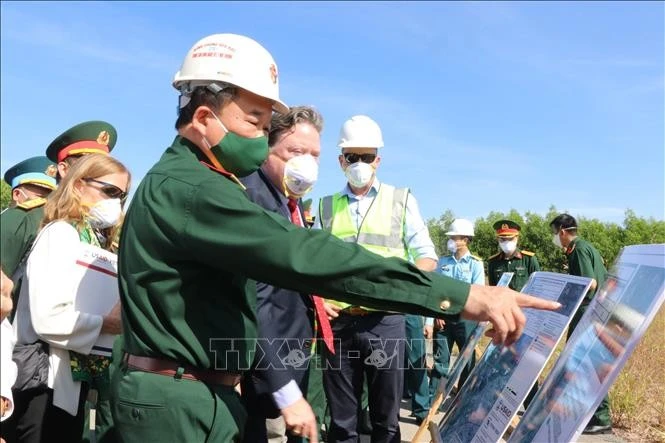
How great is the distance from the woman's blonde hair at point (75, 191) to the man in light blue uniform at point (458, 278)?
478 cm

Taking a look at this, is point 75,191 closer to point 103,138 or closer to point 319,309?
point 103,138

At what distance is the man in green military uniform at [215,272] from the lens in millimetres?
1674

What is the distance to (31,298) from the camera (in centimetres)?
264

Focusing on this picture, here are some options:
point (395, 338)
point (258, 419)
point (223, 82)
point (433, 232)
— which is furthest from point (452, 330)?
point (433, 232)

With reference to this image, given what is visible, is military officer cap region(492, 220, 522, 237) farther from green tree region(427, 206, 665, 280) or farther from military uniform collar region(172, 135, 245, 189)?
green tree region(427, 206, 665, 280)

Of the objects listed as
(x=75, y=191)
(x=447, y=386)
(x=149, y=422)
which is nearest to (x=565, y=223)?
(x=447, y=386)

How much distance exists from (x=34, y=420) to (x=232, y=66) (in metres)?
1.81

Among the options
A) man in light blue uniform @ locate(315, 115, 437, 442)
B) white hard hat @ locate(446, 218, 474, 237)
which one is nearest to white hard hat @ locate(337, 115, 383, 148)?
man in light blue uniform @ locate(315, 115, 437, 442)

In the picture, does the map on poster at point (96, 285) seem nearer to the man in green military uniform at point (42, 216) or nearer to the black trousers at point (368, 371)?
the man in green military uniform at point (42, 216)

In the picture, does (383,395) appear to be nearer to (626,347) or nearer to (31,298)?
(31,298)

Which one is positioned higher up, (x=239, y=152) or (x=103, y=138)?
(x=239, y=152)

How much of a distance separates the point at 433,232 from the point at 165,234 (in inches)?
1654

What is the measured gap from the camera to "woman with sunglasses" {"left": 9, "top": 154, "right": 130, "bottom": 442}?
8.74 ft

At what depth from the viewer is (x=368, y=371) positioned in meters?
4.01
